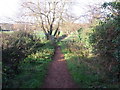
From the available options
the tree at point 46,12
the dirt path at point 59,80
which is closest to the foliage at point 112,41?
the dirt path at point 59,80

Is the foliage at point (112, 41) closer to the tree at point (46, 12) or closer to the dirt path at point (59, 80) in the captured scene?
the dirt path at point (59, 80)

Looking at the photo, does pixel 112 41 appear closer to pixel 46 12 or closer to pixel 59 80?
pixel 59 80

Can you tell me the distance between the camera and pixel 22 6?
26.5 meters

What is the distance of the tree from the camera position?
26516 mm

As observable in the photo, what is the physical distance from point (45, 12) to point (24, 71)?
19.6m

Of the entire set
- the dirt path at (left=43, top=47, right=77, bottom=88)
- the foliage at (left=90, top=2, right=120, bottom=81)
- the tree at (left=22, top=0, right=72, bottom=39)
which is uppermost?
the tree at (left=22, top=0, right=72, bottom=39)

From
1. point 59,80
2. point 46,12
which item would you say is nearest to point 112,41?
point 59,80

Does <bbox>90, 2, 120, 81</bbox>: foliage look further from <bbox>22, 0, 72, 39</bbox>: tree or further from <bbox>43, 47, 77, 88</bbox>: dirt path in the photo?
<bbox>22, 0, 72, 39</bbox>: tree

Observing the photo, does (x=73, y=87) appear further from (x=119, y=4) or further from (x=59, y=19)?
(x=59, y=19)

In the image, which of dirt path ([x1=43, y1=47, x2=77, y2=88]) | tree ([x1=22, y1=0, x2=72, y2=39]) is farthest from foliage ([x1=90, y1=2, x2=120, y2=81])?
tree ([x1=22, y1=0, x2=72, y2=39])

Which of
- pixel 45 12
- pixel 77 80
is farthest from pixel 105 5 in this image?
pixel 45 12

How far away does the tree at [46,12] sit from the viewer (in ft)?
87.0

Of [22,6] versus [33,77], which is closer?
[33,77]

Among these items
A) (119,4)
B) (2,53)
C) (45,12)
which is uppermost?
(45,12)
